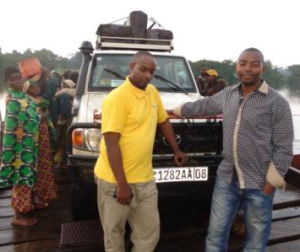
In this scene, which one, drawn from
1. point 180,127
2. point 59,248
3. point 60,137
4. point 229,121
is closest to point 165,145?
point 180,127

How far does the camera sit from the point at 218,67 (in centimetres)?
1104

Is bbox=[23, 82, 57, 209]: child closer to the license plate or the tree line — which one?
the license plate

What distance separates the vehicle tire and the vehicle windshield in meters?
1.32

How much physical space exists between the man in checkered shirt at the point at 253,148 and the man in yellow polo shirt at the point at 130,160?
54 centimetres

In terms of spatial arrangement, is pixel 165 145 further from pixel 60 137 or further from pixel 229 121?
pixel 60 137

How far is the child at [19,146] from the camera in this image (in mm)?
3451

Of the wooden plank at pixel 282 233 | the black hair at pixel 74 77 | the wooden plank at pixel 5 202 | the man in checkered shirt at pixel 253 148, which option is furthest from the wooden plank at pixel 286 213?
the black hair at pixel 74 77

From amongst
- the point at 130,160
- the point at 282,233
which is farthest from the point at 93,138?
the point at 282,233

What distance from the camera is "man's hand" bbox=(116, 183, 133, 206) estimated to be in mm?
2225

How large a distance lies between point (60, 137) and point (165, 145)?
3196 millimetres

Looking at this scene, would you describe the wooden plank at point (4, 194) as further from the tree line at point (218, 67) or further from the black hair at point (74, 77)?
the black hair at point (74, 77)

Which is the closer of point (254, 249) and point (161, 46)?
point (254, 249)

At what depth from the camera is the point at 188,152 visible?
3377 millimetres

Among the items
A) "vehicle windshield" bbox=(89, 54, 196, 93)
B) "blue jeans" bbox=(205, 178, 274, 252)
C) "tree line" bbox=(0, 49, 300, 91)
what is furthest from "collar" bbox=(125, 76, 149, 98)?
"tree line" bbox=(0, 49, 300, 91)
